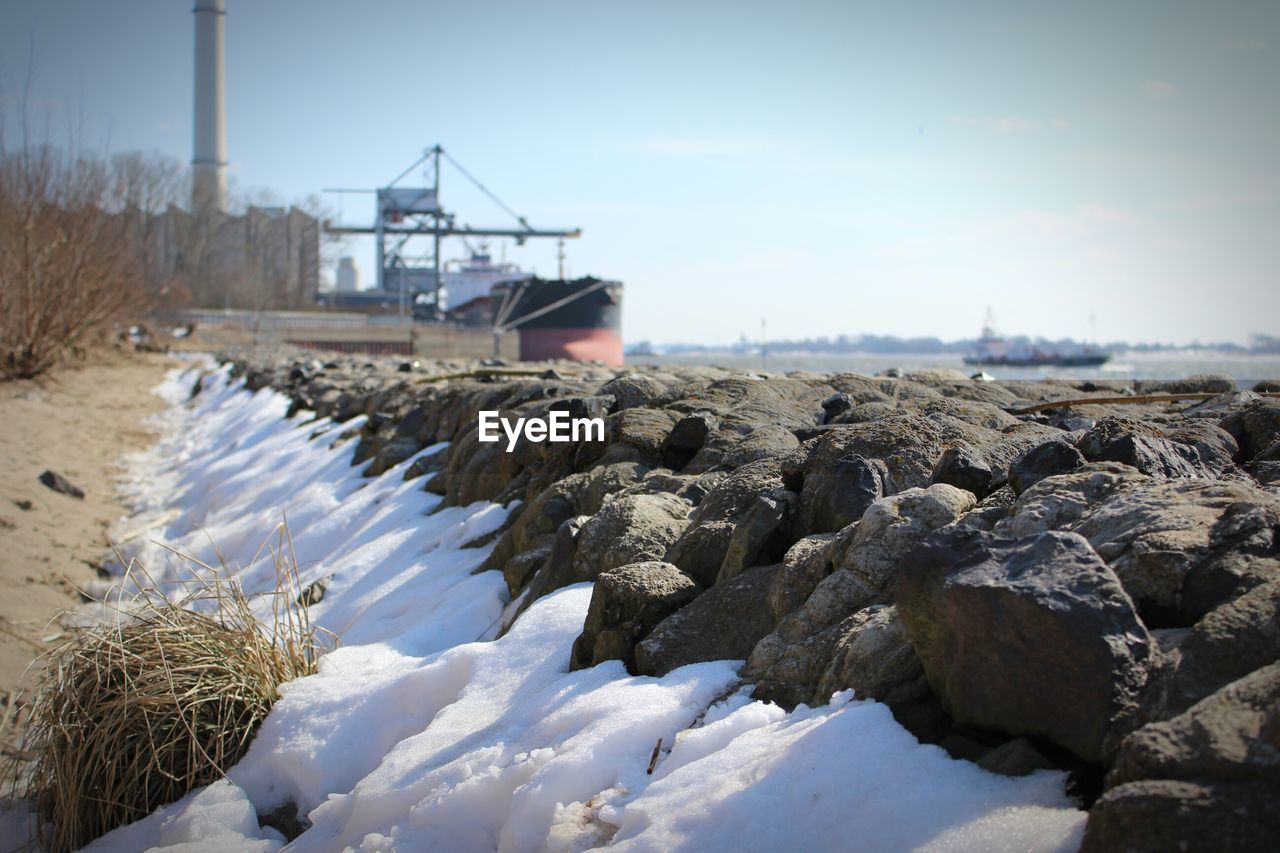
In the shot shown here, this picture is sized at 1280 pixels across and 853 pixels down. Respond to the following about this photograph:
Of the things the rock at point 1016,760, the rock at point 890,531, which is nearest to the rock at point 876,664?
the rock at point 890,531

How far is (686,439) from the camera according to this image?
179 inches

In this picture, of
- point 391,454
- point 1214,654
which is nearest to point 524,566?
point 1214,654

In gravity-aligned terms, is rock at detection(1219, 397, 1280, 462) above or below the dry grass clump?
above

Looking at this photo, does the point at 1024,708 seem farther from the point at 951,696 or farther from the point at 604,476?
the point at 604,476

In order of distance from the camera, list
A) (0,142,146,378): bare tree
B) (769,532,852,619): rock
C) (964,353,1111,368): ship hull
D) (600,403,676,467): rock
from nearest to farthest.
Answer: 1. (769,532,852,619): rock
2. (600,403,676,467): rock
3. (0,142,146,378): bare tree
4. (964,353,1111,368): ship hull

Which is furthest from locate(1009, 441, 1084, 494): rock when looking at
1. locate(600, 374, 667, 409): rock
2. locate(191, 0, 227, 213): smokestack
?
locate(191, 0, 227, 213): smokestack

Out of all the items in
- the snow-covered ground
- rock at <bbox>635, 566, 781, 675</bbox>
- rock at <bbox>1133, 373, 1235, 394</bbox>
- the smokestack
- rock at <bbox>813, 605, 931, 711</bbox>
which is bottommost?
the snow-covered ground

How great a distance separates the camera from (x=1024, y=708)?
1.96m

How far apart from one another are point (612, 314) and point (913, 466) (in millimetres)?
39675

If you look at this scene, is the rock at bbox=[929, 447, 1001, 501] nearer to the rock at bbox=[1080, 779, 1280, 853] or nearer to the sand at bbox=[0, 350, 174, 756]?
the rock at bbox=[1080, 779, 1280, 853]

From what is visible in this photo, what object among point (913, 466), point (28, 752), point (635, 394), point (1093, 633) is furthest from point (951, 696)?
point (635, 394)

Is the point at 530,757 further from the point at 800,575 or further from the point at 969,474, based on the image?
the point at 969,474

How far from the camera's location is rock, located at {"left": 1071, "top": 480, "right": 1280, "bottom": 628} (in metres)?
2.06

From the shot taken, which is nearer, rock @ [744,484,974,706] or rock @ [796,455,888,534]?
rock @ [744,484,974,706]
